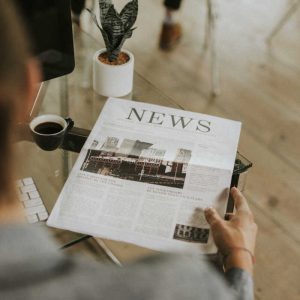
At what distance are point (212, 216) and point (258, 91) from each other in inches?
50.8

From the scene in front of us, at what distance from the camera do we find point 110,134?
1042 mm

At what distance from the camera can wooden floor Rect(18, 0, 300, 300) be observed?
1.49 m

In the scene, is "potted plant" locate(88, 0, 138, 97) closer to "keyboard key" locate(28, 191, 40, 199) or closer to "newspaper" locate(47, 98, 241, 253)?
"newspaper" locate(47, 98, 241, 253)

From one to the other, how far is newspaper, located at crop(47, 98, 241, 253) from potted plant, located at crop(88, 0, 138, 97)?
2.5 inches

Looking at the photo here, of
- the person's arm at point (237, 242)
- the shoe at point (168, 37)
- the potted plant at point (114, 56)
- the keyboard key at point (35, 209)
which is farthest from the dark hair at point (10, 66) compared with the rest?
the shoe at point (168, 37)

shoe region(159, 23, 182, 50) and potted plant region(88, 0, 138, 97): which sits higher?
potted plant region(88, 0, 138, 97)

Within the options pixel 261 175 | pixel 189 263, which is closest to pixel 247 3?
pixel 261 175

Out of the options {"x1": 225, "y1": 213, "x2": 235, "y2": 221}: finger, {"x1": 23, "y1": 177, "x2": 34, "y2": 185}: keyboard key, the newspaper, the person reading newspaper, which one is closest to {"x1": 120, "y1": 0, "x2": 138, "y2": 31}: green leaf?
the newspaper

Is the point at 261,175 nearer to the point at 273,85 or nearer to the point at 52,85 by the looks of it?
the point at 273,85

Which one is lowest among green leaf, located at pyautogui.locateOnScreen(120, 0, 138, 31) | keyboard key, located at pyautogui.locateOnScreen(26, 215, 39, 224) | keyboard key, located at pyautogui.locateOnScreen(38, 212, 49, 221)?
keyboard key, located at pyautogui.locateOnScreen(26, 215, 39, 224)

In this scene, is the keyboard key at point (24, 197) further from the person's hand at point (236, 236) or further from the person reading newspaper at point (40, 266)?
the person reading newspaper at point (40, 266)

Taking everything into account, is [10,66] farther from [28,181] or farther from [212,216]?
[28,181]

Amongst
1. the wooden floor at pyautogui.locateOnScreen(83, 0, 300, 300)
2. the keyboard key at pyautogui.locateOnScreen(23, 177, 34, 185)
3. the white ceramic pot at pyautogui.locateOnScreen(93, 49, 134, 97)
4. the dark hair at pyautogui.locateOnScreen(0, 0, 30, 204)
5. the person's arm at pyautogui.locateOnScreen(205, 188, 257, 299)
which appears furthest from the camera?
the wooden floor at pyautogui.locateOnScreen(83, 0, 300, 300)

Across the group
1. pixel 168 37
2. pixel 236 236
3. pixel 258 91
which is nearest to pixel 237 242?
pixel 236 236
